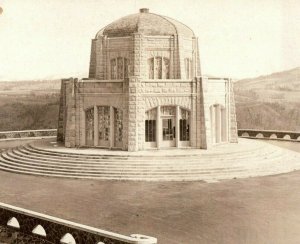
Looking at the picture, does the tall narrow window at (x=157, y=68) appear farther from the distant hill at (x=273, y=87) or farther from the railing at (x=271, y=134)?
the distant hill at (x=273, y=87)

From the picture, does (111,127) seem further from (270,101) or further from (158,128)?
(270,101)

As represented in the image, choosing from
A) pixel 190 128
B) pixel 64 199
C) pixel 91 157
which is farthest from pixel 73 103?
pixel 64 199

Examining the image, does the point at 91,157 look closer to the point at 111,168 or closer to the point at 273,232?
the point at 111,168

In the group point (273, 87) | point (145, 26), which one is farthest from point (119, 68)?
point (273, 87)

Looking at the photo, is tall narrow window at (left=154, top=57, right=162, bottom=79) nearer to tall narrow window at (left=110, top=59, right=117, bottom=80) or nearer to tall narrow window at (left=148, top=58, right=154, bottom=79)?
tall narrow window at (left=148, top=58, right=154, bottom=79)

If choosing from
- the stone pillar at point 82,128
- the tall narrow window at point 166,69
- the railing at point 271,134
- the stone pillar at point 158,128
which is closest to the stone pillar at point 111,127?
the stone pillar at point 82,128

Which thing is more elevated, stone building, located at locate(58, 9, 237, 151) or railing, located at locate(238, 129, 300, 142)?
stone building, located at locate(58, 9, 237, 151)

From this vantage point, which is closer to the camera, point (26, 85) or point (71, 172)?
point (71, 172)

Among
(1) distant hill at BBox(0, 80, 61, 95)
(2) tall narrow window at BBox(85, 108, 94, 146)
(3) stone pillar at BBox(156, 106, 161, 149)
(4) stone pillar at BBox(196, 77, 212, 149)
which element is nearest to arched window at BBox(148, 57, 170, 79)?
(4) stone pillar at BBox(196, 77, 212, 149)
